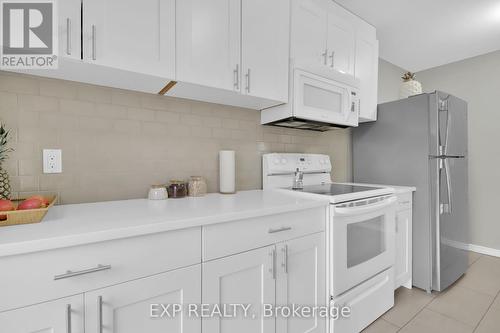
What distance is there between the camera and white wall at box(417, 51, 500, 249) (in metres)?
3.09

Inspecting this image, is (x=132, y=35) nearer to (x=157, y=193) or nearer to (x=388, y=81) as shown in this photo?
(x=157, y=193)

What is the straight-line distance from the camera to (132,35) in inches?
46.2

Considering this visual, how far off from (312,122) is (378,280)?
1.27m

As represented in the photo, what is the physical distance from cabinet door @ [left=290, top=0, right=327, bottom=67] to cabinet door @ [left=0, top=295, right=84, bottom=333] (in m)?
1.76

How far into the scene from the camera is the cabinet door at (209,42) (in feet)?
4.30

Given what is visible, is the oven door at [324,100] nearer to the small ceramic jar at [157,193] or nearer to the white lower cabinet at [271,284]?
the white lower cabinet at [271,284]

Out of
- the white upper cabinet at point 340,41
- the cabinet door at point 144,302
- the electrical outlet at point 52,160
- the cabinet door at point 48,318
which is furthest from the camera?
the white upper cabinet at point 340,41

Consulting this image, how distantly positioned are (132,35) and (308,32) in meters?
1.29

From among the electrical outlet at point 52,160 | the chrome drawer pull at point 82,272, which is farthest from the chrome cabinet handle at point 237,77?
the chrome drawer pull at point 82,272

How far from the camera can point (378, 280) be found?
1.80 metres

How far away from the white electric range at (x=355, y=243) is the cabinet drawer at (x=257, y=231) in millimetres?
151

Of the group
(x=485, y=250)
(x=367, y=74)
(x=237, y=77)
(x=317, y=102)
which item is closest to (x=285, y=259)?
(x=237, y=77)

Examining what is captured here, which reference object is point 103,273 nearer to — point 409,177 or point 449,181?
point 409,177

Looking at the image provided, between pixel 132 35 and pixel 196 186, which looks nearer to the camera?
pixel 132 35
